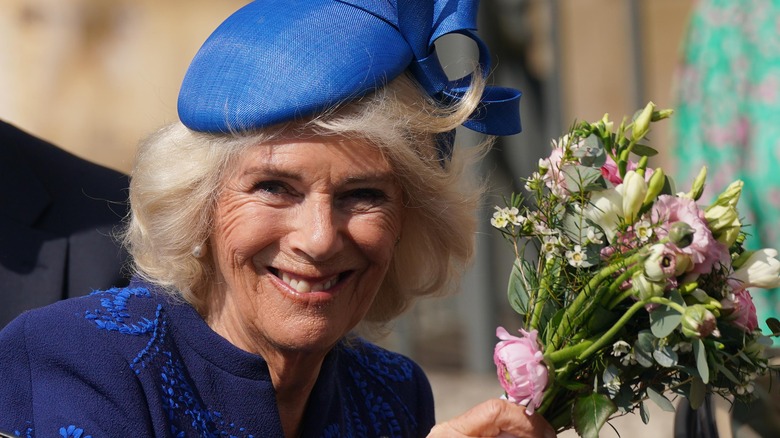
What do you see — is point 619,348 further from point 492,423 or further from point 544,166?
point 544,166

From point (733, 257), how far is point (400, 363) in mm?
1016

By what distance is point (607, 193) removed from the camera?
2.20 metres

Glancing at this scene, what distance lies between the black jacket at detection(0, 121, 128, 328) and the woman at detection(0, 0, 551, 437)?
9.6 inches

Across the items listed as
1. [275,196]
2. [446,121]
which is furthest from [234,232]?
[446,121]

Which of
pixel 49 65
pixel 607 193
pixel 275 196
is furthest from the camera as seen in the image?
pixel 49 65

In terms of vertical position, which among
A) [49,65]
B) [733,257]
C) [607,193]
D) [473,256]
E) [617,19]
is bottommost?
[617,19]

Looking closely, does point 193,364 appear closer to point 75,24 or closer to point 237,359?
point 237,359

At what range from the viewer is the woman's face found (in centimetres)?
233

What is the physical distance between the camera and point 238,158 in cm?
238

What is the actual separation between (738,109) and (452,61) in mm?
1258

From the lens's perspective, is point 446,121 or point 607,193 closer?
point 607,193

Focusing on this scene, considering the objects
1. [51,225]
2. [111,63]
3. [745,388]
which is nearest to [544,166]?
[745,388]

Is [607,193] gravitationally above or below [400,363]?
above

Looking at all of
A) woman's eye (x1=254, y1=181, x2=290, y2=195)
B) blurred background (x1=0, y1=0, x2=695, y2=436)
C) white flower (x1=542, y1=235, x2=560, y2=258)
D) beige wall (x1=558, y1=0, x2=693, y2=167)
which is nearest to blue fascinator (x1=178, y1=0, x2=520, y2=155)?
woman's eye (x1=254, y1=181, x2=290, y2=195)
